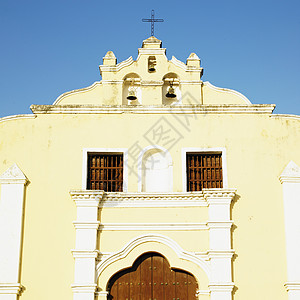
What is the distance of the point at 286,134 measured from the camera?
15.5 m

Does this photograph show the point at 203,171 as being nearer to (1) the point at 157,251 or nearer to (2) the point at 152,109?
(2) the point at 152,109

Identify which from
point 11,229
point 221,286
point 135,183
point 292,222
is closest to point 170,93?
point 135,183

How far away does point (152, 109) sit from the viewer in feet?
51.1

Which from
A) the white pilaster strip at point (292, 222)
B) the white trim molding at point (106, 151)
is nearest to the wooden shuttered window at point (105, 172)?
the white trim molding at point (106, 151)

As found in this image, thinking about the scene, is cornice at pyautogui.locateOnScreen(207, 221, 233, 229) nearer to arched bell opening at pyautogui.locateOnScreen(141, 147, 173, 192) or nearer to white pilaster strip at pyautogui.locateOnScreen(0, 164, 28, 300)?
arched bell opening at pyautogui.locateOnScreen(141, 147, 173, 192)

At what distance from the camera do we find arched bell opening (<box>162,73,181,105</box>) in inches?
642

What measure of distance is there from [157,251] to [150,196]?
4.25ft

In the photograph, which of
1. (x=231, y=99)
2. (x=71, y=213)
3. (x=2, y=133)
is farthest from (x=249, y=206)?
(x=2, y=133)

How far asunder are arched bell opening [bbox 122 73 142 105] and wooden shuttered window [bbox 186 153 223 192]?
216 cm

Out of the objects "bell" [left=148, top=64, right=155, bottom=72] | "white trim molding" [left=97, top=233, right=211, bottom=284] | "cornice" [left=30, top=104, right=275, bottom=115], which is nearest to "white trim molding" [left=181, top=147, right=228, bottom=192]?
"cornice" [left=30, top=104, right=275, bottom=115]

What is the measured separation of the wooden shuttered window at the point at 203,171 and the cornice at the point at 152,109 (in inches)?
44.1

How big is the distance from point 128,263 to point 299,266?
3.93 metres

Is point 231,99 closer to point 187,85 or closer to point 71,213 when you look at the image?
point 187,85

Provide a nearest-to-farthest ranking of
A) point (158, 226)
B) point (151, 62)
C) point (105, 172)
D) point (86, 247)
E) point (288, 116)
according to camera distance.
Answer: point (86, 247)
point (158, 226)
point (105, 172)
point (288, 116)
point (151, 62)
